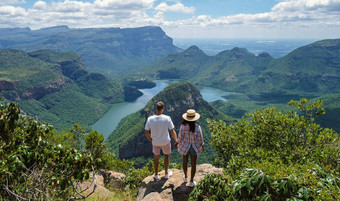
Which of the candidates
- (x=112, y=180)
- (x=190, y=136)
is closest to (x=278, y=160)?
(x=190, y=136)

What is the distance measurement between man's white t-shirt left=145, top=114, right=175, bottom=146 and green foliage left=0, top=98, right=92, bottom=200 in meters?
3.50

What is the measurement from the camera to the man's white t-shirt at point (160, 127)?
9281mm

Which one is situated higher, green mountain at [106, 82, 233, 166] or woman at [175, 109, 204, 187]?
woman at [175, 109, 204, 187]

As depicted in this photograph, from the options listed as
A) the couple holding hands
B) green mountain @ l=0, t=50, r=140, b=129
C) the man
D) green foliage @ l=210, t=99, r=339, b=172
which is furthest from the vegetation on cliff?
green mountain @ l=0, t=50, r=140, b=129

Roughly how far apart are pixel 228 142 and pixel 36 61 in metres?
234

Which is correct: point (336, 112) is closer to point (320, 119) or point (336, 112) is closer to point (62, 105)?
point (320, 119)

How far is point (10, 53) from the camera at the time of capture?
19125 centimetres

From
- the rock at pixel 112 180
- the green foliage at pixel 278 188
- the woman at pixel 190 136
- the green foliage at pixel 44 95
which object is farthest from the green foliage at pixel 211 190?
the green foliage at pixel 44 95

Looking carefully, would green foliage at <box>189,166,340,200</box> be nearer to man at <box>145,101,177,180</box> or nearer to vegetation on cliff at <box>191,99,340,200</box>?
vegetation on cliff at <box>191,99,340,200</box>

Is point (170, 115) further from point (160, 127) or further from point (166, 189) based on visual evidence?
point (160, 127)

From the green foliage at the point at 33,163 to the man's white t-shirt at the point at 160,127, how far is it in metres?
3.50

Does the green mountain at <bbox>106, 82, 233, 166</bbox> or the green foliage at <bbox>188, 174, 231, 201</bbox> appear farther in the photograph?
the green mountain at <bbox>106, 82, 233, 166</bbox>

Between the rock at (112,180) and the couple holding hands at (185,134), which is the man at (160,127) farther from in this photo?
the rock at (112,180)

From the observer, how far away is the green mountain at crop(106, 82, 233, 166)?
3674 inches
